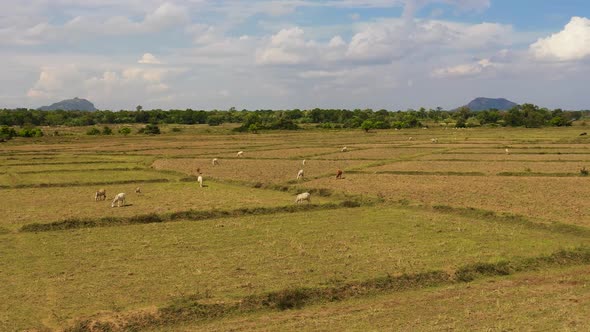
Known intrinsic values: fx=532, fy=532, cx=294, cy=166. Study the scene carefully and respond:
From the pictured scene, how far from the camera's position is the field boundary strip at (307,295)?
10742 mm

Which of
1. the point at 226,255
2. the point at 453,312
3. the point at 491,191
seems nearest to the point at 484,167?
the point at 491,191

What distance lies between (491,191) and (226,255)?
1492cm

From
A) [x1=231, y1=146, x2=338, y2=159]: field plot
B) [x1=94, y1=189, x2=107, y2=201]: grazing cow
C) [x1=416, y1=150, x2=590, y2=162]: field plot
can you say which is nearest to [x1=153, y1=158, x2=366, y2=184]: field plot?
[x1=231, y1=146, x2=338, y2=159]: field plot

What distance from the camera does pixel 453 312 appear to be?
1117 cm

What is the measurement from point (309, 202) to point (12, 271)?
12.5 metres

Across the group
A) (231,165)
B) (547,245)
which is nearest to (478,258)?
(547,245)

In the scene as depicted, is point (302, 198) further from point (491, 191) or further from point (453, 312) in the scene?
point (453, 312)

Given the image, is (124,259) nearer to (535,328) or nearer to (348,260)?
(348,260)

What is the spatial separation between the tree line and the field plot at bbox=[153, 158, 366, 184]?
54816 mm

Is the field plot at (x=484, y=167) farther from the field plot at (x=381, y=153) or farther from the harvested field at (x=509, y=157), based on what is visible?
the field plot at (x=381, y=153)

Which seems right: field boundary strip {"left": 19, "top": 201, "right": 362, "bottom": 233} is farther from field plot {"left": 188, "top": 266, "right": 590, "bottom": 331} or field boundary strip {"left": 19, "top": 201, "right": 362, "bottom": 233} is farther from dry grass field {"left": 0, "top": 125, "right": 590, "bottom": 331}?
field plot {"left": 188, "top": 266, "right": 590, "bottom": 331}

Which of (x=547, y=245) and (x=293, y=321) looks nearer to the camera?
(x=293, y=321)

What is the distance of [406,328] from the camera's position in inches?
405

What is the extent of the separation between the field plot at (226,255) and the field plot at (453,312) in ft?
3.35
